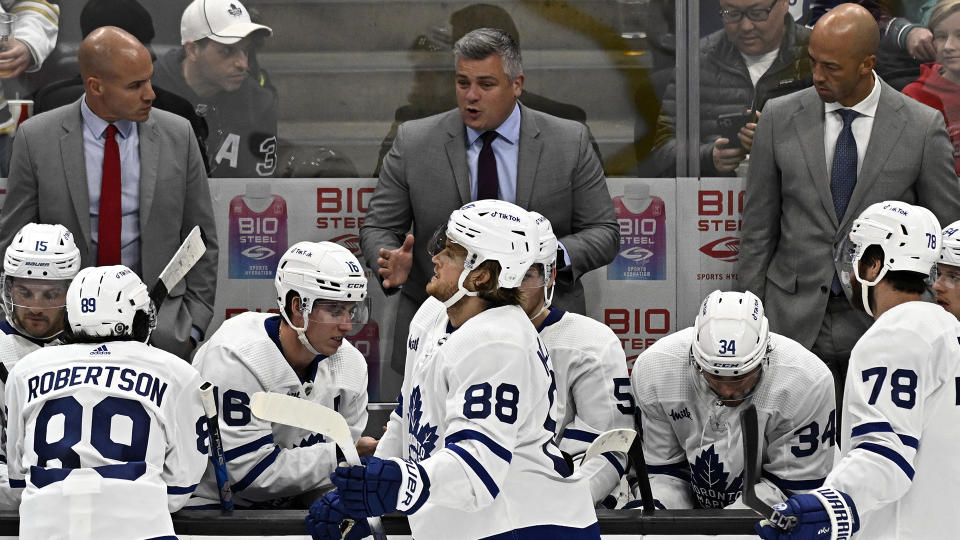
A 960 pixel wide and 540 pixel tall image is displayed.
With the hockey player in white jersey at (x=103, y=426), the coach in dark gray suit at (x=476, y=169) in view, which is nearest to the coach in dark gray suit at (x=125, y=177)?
the coach in dark gray suit at (x=476, y=169)

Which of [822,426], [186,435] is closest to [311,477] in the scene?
[186,435]

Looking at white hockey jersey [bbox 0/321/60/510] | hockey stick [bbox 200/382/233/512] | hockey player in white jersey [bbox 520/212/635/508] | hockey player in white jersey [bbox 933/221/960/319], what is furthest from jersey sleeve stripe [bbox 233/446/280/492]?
hockey player in white jersey [bbox 933/221/960/319]

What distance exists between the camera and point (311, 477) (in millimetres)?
4113

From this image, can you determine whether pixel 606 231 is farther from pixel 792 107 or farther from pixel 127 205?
pixel 127 205

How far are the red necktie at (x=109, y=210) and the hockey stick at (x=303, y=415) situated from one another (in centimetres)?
→ 220

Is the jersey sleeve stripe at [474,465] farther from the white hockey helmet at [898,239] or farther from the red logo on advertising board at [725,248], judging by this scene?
the red logo on advertising board at [725,248]

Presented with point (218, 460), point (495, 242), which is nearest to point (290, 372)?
point (218, 460)

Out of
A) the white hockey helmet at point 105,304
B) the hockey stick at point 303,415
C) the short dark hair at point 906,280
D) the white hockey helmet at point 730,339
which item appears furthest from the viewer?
the white hockey helmet at point 730,339

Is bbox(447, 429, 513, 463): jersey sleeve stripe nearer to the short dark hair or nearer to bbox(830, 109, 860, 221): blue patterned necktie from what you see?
the short dark hair

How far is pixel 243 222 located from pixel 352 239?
17.1 inches

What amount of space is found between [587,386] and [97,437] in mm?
1349

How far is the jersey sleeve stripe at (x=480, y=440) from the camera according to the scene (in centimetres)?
275

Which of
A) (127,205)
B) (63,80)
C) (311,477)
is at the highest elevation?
(63,80)

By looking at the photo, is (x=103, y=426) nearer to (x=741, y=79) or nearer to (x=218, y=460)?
(x=218, y=460)
